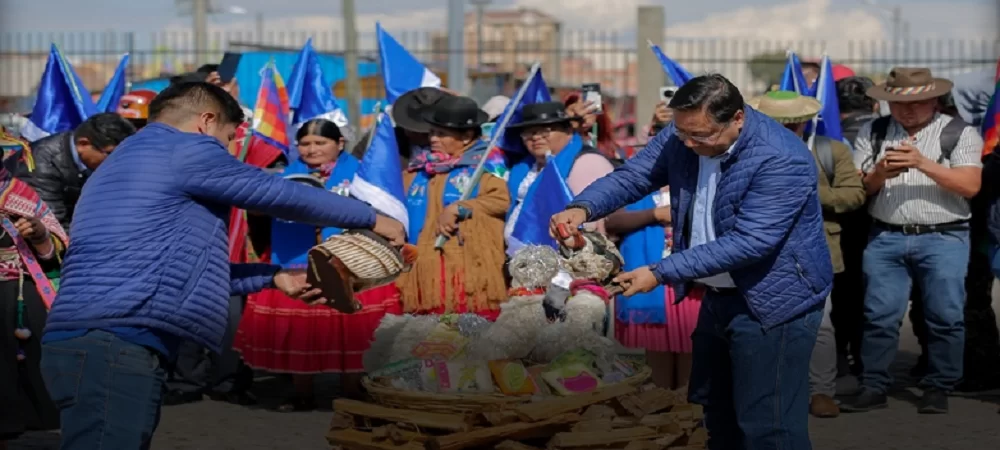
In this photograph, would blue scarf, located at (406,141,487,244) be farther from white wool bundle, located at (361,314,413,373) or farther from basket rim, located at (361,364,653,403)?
basket rim, located at (361,364,653,403)

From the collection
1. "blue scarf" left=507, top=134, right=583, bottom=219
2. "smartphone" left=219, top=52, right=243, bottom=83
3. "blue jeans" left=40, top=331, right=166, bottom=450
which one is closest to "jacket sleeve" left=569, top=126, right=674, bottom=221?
"blue jeans" left=40, top=331, right=166, bottom=450

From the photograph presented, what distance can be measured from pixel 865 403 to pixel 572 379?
3985 millimetres

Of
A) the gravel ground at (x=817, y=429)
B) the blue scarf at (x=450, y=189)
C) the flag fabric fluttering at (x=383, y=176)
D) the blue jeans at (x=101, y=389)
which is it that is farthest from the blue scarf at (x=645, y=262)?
the blue jeans at (x=101, y=389)

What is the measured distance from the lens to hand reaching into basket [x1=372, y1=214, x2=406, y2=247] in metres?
5.10

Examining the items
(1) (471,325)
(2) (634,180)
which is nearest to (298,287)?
(1) (471,325)

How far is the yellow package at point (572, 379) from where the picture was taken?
4.97m

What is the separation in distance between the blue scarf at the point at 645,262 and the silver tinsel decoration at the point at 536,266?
8.28 feet

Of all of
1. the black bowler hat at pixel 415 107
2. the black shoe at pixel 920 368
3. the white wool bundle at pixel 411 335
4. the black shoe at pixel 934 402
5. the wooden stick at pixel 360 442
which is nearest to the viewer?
the wooden stick at pixel 360 442

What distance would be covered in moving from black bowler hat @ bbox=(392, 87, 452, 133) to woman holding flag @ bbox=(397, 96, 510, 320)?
20 centimetres

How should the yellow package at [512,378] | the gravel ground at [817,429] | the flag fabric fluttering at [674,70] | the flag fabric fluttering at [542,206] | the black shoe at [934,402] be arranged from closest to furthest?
the yellow package at [512,378] → the flag fabric fluttering at [542,206] → the gravel ground at [817,429] → the black shoe at [934,402] → the flag fabric fluttering at [674,70]

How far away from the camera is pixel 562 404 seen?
476cm

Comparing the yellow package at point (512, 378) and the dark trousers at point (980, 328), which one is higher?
the yellow package at point (512, 378)

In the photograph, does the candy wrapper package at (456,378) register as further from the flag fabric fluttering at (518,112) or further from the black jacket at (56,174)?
the black jacket at (56,174)

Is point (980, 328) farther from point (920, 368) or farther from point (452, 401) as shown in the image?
point (452, 401)
